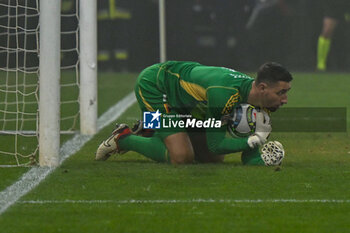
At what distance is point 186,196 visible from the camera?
647cm

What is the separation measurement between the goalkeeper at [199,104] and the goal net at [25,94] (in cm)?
83

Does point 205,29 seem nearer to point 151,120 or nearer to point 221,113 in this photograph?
point 151,120

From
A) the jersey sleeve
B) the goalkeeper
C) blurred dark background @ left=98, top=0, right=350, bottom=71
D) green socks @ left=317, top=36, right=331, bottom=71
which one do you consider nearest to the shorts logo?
the goalkeeper

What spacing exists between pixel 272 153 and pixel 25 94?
515 centimetres

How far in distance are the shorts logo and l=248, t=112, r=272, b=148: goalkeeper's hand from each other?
0.83m

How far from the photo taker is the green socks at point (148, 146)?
7996 mm

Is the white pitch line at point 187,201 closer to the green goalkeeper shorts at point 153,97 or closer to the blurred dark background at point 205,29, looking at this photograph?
the green goalkeeper shorts at point 153,97

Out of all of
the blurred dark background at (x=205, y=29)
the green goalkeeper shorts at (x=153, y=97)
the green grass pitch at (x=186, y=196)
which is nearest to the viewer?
the green grass pitch at (x=186, y=196)

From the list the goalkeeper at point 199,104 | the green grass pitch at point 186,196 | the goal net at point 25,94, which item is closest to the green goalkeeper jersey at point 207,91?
the goalkeeper at point 199,104

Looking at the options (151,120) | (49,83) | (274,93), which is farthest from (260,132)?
(49,83)

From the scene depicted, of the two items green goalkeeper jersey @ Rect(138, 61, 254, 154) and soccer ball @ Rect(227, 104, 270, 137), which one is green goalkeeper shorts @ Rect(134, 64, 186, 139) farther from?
soccer ball @ Rect(227, 104, 270, 137)

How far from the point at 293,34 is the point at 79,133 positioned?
10211mm

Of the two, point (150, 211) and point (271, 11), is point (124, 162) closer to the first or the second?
point (150, 211)

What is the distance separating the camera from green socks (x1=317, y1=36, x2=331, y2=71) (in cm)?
1972
